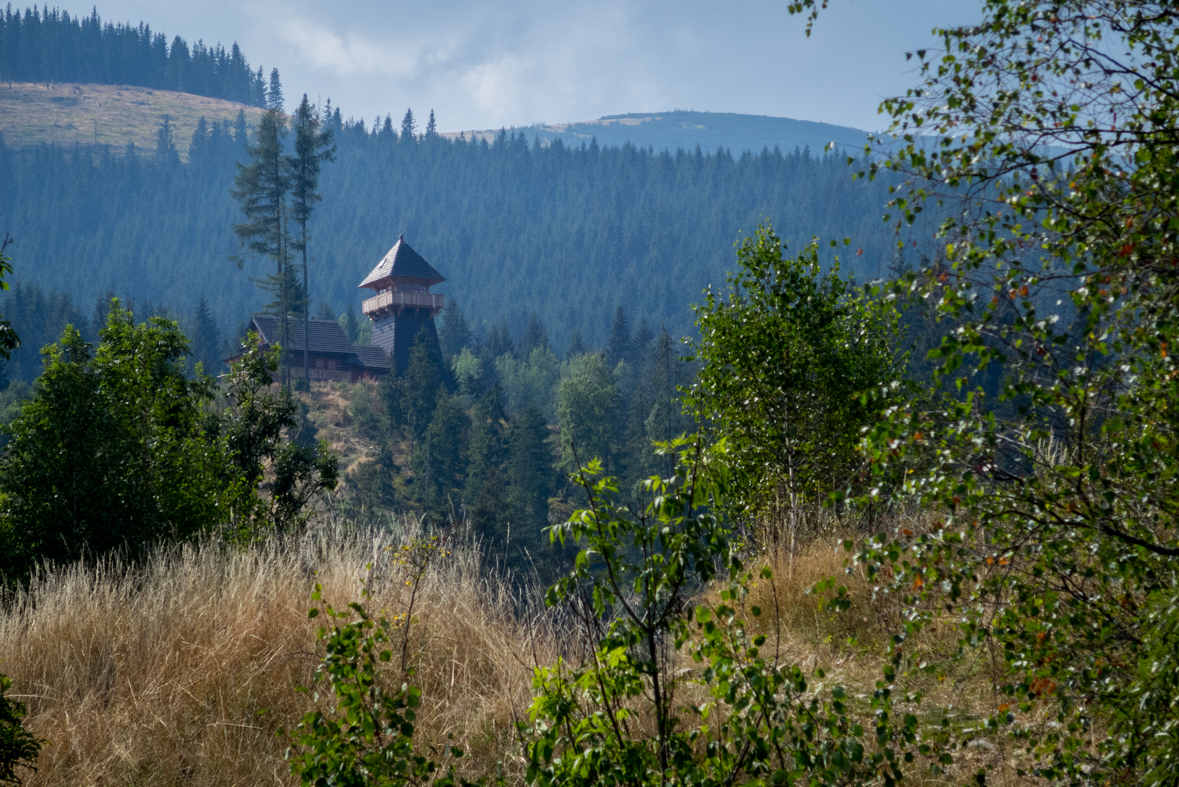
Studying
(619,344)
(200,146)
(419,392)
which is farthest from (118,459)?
(200,146)

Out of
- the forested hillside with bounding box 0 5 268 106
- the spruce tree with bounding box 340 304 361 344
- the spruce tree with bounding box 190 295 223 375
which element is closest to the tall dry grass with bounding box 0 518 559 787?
the spruce tree with bounding box 190 295 223 375

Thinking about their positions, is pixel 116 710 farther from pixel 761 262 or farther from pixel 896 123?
pixel 761 262

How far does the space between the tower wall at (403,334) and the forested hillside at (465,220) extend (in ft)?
214

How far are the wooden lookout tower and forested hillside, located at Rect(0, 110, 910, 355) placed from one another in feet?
215

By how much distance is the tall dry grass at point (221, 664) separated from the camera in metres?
4.56

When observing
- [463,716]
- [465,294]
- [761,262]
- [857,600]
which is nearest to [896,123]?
[857,600]

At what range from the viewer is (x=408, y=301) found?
63.8 meters

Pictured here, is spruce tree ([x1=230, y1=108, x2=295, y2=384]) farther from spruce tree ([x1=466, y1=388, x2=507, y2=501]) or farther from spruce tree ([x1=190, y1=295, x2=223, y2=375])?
spruce tree ([x1=190, y1=295, x2=223, y2=375])

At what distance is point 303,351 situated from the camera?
62312mm

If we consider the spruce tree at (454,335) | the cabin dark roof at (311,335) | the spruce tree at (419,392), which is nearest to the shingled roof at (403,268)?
the cabin dark roof at (311,335)

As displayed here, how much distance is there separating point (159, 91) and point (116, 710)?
231 metres

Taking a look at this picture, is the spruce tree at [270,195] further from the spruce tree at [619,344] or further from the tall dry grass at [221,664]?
the tall dry grass at [221,664]

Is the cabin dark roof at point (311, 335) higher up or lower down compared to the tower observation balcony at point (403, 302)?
lower down

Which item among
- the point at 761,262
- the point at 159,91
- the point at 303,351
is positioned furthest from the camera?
the point at 159,91
